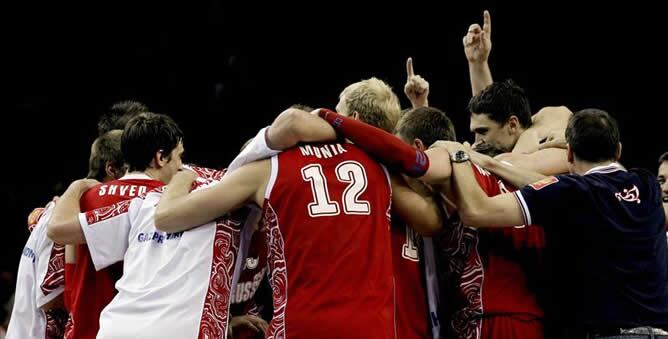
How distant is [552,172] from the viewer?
4.38 meters

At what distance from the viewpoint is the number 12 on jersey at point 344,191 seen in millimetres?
3510

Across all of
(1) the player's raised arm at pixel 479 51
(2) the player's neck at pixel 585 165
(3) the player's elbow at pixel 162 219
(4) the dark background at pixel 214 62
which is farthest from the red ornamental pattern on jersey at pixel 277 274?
(4) the dark background at pixel 214 62

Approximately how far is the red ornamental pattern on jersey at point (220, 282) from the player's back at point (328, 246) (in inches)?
9.2

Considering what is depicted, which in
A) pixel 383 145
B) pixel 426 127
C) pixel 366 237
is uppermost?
pixel 426 127

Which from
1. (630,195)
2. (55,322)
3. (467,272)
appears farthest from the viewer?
(55,322)

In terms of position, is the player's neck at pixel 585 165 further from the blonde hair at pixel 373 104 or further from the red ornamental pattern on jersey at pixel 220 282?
the red ornamental pattern on jersey at pixel 220 282

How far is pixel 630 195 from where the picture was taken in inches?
151

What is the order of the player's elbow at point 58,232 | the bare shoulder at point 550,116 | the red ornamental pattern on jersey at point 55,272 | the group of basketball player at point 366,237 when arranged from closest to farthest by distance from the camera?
the group of basketball player at point 366,237
the player's elbow at point 58,232
the red ornamental pattern on jersey at point 55,272
the bare shoulder at point 550,116

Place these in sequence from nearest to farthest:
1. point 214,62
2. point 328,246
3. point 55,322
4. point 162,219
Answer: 1. point 328,246
2. point 162,219
3. point 55,322
4. point 214,62

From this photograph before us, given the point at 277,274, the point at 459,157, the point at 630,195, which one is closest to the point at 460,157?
the point at 459,157

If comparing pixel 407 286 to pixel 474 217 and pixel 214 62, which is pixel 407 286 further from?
pixel 214 62

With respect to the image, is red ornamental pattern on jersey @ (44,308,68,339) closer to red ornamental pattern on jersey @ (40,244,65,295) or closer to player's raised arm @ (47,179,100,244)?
red ornamental pattern on jersey @ (40,244,65,295)

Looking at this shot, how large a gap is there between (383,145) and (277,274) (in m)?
0.65

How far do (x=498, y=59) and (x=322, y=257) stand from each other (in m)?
6.69
